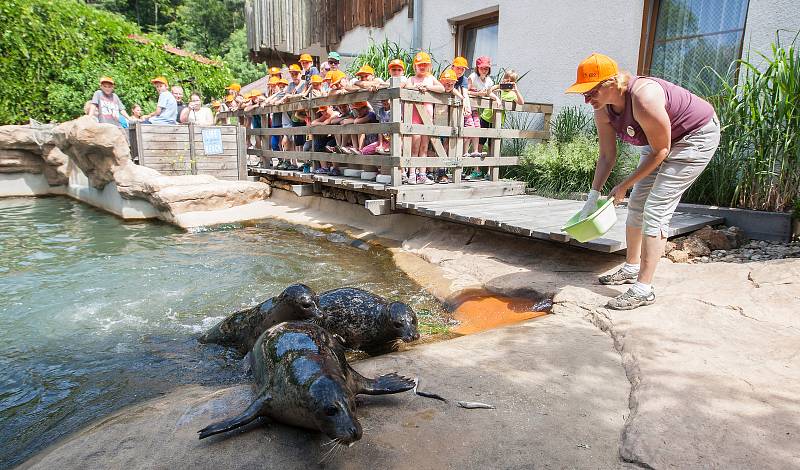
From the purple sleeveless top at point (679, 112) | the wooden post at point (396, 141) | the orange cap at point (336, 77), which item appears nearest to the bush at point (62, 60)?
the orange cap at point (336, 77)

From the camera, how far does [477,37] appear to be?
9.81 metres

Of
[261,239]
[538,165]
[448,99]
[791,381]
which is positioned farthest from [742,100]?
[261,239]

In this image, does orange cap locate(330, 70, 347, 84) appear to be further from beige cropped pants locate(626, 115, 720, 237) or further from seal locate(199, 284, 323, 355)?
beige cropped pants locate(626, 115, 720, 237)

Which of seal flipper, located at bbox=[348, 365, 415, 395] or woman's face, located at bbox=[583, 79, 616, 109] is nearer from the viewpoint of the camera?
seal flipper, located at bbox=[348, 365, 415, 395]

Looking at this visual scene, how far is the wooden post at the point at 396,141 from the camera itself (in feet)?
20.7

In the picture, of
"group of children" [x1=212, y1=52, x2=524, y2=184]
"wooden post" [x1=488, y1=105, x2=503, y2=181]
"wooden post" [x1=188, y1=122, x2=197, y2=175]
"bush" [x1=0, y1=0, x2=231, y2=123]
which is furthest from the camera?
"bush" [x1=0, y1=0, x2=231, y2=123]

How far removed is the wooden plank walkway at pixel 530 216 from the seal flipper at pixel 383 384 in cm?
257

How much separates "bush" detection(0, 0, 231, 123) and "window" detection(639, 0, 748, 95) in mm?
12204

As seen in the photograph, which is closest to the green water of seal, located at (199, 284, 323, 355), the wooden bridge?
seal, located at (199, 284, 323, 355)

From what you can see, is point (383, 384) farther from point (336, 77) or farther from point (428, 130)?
point (336, 77)

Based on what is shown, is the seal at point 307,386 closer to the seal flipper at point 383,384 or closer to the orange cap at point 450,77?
the seal flipper at point 383,384

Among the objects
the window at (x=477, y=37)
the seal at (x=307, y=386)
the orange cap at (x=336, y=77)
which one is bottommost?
the seal at (x=307, y=386)

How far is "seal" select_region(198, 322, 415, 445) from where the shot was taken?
2.04 m

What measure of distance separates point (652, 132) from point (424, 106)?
372cm
